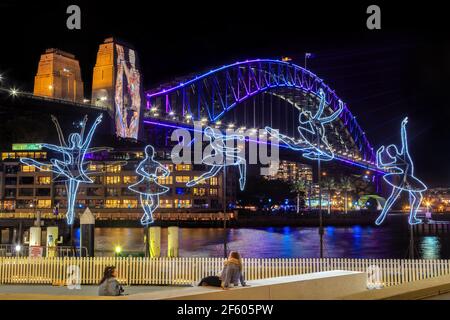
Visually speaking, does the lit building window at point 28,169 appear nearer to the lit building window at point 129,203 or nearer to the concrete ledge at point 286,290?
the lit building window at point 129,203

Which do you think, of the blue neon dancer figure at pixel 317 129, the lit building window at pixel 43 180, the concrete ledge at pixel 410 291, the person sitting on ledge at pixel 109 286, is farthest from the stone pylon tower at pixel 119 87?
the concrete ledge at pixel 410 291

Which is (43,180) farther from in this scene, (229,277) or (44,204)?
(229,277)

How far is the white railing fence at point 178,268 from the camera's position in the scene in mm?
→ 18188

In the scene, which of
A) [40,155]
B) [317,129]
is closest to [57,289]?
[317,129]

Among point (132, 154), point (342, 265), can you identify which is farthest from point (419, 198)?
point (132, 154)

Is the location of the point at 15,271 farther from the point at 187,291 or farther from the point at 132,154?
the point at 132,154

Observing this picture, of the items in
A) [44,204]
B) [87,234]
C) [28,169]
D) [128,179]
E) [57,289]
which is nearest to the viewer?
[57,289]

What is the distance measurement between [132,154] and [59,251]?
9422 cm

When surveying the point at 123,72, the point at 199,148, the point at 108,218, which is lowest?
the point at 108,218

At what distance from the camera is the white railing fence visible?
18188 mm

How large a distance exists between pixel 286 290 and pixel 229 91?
346ft

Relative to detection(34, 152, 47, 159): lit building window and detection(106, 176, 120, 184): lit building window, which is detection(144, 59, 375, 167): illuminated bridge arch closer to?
detection(106, 176, 120, 184): lit building window

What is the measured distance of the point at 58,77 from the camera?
4311 inches

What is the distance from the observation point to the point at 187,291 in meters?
9.64
